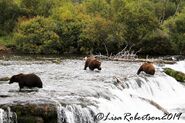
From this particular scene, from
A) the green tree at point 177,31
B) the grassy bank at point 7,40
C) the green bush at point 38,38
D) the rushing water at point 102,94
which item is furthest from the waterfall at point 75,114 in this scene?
the grassy bank at point 7,40

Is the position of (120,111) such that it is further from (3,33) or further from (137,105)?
(3,33)

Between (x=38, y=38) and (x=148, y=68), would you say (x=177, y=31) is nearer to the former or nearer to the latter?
(x=38, y=38)

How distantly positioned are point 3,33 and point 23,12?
18.9 feet

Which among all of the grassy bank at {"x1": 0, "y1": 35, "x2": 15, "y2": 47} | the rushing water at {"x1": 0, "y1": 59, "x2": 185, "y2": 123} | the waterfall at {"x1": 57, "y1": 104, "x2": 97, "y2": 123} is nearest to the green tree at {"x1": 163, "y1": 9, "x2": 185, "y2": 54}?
the grassy bank at {"x1": 0, "y1": 35, "x2": 15, "y2": 47}

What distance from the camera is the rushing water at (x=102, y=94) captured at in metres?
23.9

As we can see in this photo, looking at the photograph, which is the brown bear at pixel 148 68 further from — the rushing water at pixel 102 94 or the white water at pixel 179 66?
the white water at pixel 179 66

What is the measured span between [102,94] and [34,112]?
21.5 feet

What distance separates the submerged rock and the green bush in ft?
152

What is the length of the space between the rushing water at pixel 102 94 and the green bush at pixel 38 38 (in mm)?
28441

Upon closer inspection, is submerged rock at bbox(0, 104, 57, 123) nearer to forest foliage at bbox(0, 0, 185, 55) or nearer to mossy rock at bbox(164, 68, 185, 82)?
mossy rock at bbox(164, 68, 185, 82)

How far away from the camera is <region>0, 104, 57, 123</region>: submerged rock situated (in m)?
21.5

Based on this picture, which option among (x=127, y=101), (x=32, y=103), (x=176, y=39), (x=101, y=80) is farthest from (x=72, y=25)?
(x=32, y=103)

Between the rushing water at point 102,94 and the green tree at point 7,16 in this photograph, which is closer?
Result: the rushing water at point 102,94

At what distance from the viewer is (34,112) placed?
2191cm
